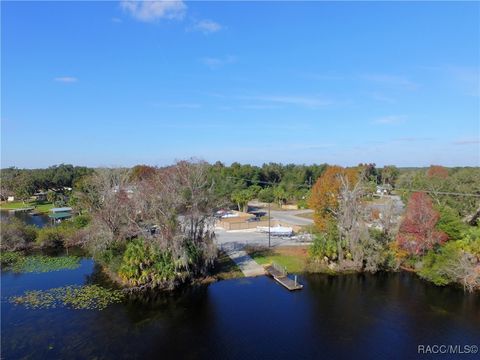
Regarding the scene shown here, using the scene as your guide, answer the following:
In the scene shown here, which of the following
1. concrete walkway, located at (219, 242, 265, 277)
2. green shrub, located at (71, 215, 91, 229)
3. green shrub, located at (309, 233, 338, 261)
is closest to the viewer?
concrete walkway, located at (219, 242, 265, 277)

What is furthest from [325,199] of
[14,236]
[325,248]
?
[14,236]

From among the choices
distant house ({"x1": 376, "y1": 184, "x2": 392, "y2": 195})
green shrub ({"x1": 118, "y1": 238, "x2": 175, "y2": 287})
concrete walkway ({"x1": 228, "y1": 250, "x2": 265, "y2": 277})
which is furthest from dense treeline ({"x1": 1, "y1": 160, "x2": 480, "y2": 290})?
distant house ({"x1": 376, "y1": 184, "x2": 392, "y2": 195})

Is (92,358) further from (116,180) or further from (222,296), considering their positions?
(116,180)

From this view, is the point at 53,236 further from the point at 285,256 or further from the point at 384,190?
the point at 384,190

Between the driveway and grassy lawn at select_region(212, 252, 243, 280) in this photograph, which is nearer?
grassy lawn at select_region(212, 252, 243, 280)

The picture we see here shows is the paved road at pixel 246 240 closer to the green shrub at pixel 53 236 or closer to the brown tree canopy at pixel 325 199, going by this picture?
the brown tree canopy at pixel 325 199

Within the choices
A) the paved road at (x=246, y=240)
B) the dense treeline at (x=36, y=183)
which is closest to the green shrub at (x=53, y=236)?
the paved road at (x=246, y=240)

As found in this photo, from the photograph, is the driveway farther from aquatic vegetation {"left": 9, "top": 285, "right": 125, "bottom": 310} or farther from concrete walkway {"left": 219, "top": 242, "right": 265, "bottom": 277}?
aquatic vegetation {"left": 9, "top": 285, "right": 125, "bottom": 310}
